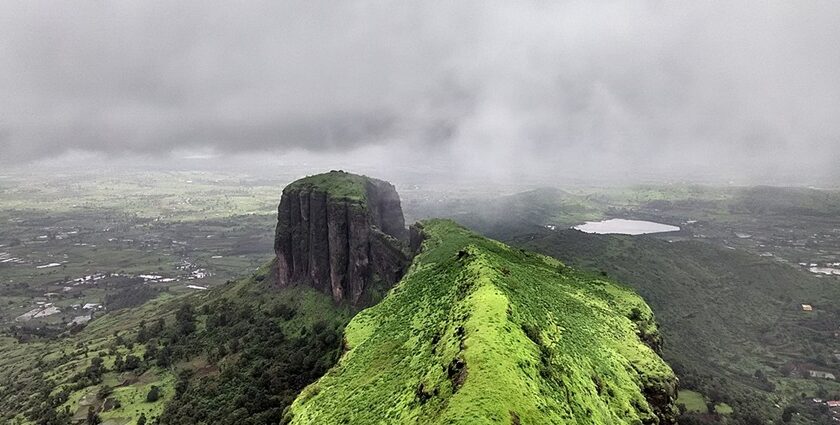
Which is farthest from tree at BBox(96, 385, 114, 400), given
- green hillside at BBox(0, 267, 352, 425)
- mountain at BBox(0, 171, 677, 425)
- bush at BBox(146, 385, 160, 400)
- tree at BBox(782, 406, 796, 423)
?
tree at BBox(782, 406, 796, 423)

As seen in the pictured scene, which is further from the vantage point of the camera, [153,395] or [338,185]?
Result: [338,185]

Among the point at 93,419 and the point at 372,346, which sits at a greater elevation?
the point at 372,346

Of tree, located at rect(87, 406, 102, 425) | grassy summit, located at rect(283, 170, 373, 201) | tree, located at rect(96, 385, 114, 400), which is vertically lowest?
tree, located at rect(87, 406, 102, 425)

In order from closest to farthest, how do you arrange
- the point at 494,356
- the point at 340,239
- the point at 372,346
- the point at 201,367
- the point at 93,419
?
the point at 494,356, the point at 372,346, the point at 93,419, the point at 201,367, the point at 340,239

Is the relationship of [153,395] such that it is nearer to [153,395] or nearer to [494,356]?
[153,395]

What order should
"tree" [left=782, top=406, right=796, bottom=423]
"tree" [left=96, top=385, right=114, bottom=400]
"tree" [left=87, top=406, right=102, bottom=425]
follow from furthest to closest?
Result: "tree" [left=782, top=406, right=796, bottom=423], "tree" [left=96, top=385, right=114, bottom=400], "tree" [left=87, top=406, right=102, bottom=425]

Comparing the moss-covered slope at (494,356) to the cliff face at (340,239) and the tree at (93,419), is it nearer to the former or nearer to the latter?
the cliff face at (340,239)

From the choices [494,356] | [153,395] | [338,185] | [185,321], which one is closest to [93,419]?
[153,395]

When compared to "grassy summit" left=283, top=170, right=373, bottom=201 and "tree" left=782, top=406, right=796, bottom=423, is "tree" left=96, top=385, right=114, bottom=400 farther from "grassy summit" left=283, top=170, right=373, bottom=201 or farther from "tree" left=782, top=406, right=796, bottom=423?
"tree" left=782, top=406, right=796, bottom=423

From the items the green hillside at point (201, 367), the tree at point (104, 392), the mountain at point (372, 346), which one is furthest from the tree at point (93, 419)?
the tree at point (104, 392)
